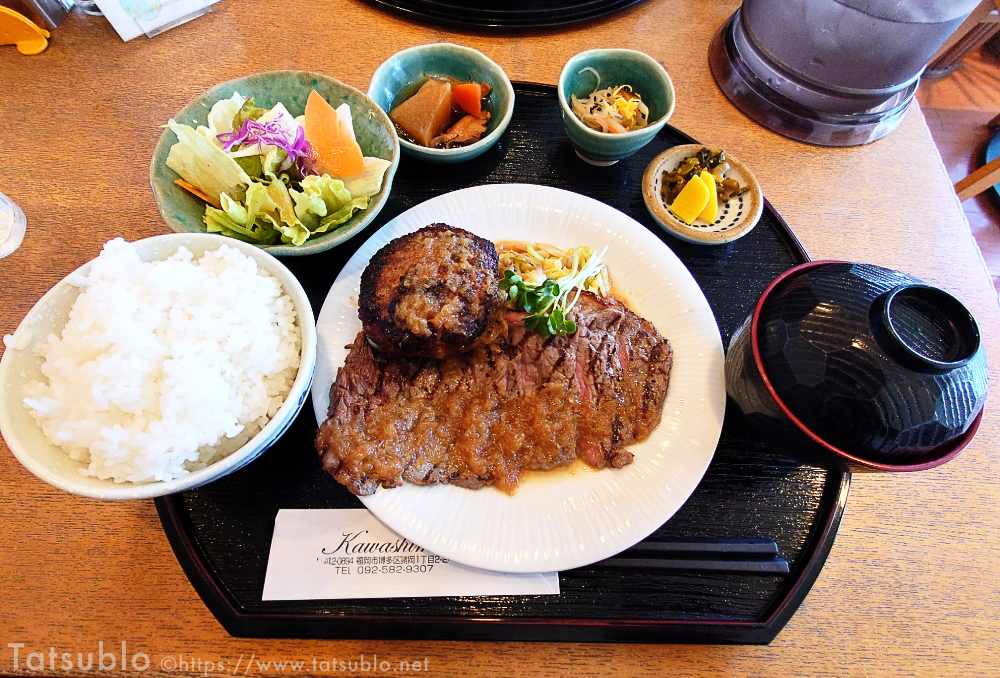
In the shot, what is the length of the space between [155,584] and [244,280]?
1.15 meters

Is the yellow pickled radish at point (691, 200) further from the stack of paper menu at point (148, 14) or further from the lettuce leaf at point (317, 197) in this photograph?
the stack of paper menu at point (148, 14)

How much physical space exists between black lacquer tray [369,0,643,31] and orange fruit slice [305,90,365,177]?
1303mm

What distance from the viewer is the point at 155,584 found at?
6.09 feet

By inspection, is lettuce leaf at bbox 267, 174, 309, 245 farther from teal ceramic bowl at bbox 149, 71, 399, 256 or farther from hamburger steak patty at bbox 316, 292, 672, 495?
hamburger steak patty at bbox 316, 292, 672, 495

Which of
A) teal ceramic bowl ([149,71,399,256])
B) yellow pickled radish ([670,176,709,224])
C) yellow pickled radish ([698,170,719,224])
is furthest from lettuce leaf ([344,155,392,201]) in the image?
yellow pickled radish ([698,170,719,224])

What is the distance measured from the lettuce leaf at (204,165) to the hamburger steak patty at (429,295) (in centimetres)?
79

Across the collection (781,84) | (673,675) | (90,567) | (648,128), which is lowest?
(673,675)

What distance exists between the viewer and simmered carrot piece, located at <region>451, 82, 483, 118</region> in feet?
8.66

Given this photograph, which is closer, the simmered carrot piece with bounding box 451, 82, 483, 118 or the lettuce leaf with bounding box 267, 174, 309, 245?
the lettuce leaf with bounding box 267, 174, 309, 245

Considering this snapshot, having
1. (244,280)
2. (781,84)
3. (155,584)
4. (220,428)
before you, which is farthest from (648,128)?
Result: (155,584)

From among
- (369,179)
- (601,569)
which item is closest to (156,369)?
(369,179)

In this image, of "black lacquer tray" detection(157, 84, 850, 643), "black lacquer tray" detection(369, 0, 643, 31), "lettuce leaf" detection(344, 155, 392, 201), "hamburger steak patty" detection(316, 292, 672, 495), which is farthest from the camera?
"black lacquer tray" detection(369, 0, 643, 31)

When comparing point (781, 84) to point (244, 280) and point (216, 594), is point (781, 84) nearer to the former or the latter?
point (244, 280)

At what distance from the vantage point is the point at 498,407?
80.0 inches
